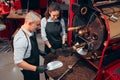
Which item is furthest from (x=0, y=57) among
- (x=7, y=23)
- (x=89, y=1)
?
(x=89, y=1)

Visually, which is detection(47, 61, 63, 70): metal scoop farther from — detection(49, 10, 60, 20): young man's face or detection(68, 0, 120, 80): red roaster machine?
detection(49, 10, 60, 20): young man's face

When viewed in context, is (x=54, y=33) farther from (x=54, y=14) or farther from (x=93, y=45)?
(x=93, y=45)

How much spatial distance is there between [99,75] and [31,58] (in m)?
0.96

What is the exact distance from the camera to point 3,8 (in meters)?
4.73

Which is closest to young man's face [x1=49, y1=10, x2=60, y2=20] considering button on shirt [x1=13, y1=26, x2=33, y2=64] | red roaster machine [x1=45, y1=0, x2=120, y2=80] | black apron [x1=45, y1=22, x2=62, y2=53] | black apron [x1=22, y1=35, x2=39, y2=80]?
black apron [x1=45, y1=22, x2=62, y2=53]

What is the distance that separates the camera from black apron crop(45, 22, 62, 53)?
9.59 ft

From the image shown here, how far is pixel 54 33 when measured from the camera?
2.97 metres

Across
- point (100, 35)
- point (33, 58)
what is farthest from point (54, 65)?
point (100, 35)

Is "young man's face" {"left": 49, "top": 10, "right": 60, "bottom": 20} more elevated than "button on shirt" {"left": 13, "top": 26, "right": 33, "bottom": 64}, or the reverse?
"young man's face" {"left": 49, "top": 10, "right": 60, "bottom": 20}

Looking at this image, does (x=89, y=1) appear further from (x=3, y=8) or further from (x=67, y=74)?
(x=3, y=8)

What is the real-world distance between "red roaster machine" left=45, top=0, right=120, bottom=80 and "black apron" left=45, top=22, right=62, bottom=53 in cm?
52

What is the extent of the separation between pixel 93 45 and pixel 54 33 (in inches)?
37.3

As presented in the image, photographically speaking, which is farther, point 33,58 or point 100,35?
point 33,58

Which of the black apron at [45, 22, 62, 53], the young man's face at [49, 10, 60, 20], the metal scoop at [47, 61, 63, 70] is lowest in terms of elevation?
the metal scoop at [47, 61, 63, 70]
